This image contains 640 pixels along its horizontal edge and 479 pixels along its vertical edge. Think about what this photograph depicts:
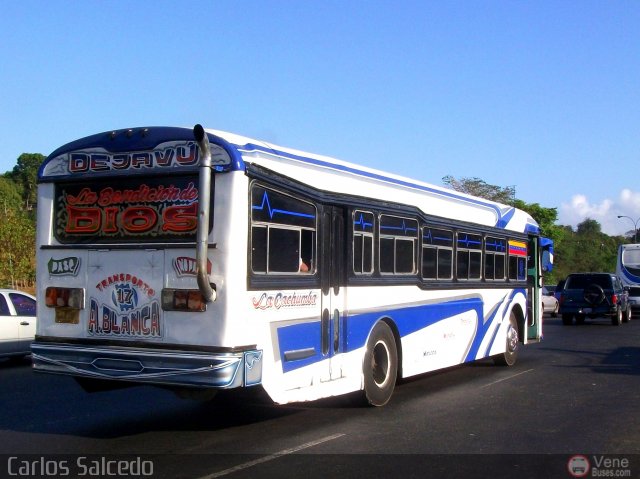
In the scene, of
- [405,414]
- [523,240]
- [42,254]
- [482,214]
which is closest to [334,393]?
[405,414]

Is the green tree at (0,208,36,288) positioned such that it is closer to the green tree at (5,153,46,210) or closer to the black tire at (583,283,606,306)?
the black tire at (583,283,606,306)

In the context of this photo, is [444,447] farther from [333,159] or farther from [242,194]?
[333,159]

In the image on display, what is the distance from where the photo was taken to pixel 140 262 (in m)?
8.27

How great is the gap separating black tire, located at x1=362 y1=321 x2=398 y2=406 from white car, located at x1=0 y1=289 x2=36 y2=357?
8046 mm

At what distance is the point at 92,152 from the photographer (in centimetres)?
873

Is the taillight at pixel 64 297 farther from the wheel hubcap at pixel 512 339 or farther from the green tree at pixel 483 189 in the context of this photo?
the green tree at pixel 483 189

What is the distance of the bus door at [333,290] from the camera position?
9.43m

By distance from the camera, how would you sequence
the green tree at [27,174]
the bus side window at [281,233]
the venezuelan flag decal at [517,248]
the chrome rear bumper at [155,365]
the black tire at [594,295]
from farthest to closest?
the green tree at [27,174] < the black tire at [594,295] < the venezuelan flag decal at [517,248] < the bus side window at [281,233] < the chrome rear bumper at [155,365]

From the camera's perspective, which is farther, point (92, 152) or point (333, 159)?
point (333, 159)

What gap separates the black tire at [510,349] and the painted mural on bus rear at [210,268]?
524 centimetres

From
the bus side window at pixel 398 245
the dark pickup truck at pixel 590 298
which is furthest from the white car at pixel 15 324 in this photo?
the dark pickup truck at pixel 590 298

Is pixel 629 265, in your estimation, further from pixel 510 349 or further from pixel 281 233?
pixel 281 233

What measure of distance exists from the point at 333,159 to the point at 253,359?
11.2 ft

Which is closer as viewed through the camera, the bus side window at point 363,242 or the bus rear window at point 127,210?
the bus rear window at point 127,210
